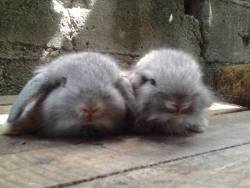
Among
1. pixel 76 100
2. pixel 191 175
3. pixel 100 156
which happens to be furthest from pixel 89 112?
pixel 191 175

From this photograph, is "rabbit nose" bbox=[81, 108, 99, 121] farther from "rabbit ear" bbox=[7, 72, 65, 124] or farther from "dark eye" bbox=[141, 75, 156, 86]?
"dark eye" bbox=[141, 75, 156, 86]

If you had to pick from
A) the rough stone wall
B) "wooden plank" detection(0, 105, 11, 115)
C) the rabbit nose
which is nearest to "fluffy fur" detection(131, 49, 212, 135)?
the rabbit nose

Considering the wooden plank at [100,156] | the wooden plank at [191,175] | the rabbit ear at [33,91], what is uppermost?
the rabbit ear at [33,91]

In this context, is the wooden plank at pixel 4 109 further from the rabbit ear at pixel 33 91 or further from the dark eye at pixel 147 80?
the dark eye at pixel 147 80

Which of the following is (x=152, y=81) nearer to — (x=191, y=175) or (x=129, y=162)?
(x=129, y=162)

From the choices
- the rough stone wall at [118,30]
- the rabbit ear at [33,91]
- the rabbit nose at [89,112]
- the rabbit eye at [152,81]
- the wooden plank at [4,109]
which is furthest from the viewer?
the rough stone wall at [118,30]

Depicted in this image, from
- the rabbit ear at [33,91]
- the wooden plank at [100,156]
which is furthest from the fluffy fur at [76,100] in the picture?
the wooden plank at [100,156]

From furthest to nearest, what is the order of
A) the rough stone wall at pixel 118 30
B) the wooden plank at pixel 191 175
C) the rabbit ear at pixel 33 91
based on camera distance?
1. the rough stone wall at pixel 118 30
2. the rabbit ear at pixel 33 91
3. the wooden plank at pixel 191 175
